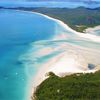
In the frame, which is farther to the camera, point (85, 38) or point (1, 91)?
point (85, 38)

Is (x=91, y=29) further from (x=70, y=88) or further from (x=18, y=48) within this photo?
(x=70, y=88)

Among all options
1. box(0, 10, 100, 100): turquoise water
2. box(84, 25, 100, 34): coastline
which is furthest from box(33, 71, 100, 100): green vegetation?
box(84, 25, 100, 34): coastline

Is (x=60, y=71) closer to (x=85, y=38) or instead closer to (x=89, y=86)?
(x=89, y=86)

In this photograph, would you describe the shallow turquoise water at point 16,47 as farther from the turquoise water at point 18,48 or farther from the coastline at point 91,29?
the coastline at point 91,29

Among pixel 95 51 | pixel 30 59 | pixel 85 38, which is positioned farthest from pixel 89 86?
pixel 85 38

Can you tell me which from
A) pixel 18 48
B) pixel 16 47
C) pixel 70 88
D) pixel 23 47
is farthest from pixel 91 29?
pixel 70 88

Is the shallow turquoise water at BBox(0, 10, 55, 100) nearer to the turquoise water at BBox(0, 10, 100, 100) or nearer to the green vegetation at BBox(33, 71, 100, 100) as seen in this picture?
the turquoise water at BBox(0, 10, 100, 100)

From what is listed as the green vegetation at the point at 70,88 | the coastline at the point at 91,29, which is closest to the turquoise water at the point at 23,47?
the green vegetation at the point at 70,88
